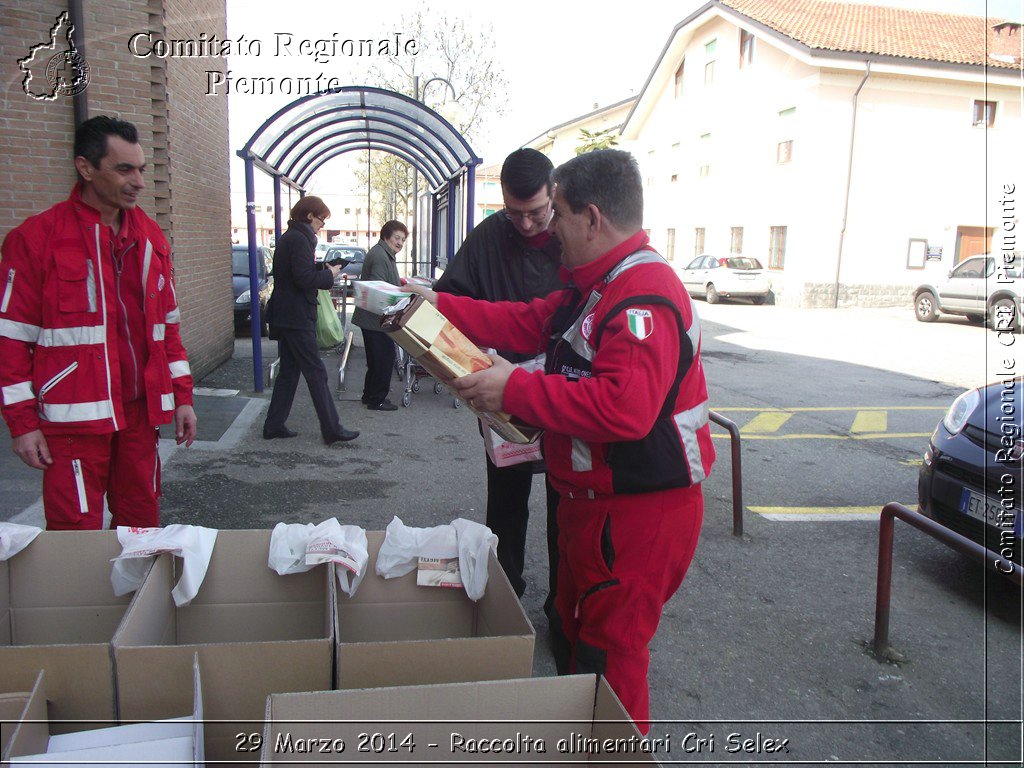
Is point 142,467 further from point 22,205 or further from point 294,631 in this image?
point 22,205

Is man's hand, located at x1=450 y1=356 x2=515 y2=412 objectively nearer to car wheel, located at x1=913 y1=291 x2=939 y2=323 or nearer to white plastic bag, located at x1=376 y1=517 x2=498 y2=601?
white plastic bag, located at x1=376 y1=517 x2=498 y2=601

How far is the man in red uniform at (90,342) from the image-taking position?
2668 millimetres

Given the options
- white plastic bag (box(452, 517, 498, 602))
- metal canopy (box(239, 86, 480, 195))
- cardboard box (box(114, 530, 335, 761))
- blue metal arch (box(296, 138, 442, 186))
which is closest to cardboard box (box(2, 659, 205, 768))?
cardboard box (box(114, 530, 335, 761))

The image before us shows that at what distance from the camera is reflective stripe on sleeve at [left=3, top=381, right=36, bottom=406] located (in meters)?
2.63

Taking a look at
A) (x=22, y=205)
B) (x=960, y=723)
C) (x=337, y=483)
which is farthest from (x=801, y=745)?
(x=22, y=205)

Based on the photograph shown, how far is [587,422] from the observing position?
6.01ft

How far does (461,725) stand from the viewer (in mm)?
1540

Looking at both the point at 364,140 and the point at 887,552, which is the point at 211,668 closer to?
the point at 887,552

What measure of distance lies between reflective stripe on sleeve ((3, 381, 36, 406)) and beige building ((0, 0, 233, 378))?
179 inches

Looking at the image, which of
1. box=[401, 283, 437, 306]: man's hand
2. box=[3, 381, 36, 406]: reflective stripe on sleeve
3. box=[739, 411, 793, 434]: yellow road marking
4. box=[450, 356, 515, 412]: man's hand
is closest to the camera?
box=[450, 356, 515, 412]: man's hand

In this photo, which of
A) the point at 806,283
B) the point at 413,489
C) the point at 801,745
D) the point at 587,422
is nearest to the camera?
the point at 587,422

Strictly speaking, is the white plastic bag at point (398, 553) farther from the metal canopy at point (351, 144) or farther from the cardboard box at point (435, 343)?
the metal canopy at point (351, 144)

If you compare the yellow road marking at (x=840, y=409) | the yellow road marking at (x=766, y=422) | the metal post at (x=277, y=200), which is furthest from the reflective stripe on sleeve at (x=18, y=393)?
the yellow road marking at (x=840, y=409)

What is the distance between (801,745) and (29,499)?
472cm
